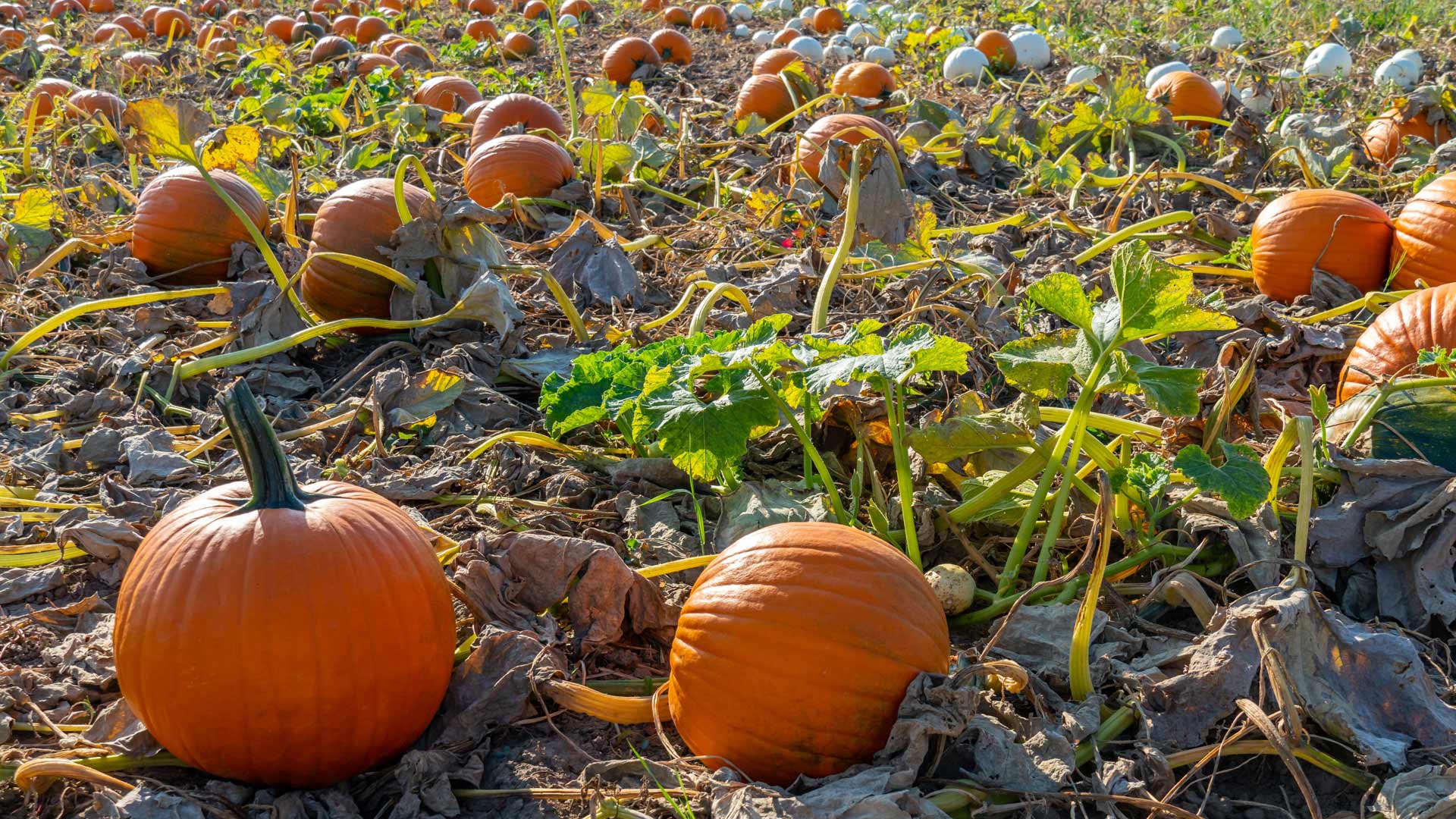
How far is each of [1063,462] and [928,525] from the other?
1.33 feet

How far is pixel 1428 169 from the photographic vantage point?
491 centimetres

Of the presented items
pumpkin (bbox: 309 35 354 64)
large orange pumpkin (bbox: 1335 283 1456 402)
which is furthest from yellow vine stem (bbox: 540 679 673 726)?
pumpkin (bbox: 309 35 354 64)

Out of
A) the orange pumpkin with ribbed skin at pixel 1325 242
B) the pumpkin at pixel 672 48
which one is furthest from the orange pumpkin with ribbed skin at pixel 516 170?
the pumpkin at pixel 672 48

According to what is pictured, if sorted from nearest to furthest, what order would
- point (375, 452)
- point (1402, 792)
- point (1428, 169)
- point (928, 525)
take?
point (1402, 792) < point (928, 525) < point (375, 452) < point (1428, 169)

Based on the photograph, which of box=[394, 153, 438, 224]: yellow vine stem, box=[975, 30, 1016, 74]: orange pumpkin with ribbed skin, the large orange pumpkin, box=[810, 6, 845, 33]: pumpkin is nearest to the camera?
the large orange pumpkin

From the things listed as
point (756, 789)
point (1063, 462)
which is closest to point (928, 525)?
point (1063, 462)

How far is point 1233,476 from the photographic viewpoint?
2.11m

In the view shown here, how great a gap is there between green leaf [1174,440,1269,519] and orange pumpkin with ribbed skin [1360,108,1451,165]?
13.4ft

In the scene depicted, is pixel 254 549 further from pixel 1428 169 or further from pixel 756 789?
pixel 1428 169

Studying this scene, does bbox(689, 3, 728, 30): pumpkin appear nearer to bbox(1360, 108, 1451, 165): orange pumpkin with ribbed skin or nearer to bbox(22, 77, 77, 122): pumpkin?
bbox(22, 77, 77, 122): pumpkin

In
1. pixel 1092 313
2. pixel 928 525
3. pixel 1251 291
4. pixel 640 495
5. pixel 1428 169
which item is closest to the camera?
pixel 1092 313

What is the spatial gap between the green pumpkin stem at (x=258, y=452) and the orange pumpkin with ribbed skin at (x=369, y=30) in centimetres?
1054

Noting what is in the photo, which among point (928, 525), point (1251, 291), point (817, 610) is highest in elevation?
point (817, 610)

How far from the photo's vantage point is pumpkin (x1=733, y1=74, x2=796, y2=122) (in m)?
6.80
